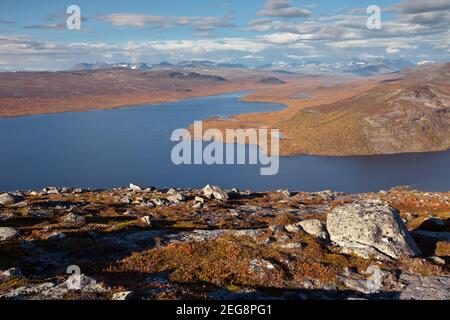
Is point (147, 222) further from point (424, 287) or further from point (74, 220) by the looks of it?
point (424, 287)

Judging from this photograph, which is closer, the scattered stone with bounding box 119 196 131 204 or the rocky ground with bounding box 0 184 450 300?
the rocky ground with bounding box 0 184 450 300

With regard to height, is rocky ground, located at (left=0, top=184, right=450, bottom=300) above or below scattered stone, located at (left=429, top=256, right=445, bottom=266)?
above

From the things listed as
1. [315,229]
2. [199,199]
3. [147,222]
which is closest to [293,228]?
[315,229]

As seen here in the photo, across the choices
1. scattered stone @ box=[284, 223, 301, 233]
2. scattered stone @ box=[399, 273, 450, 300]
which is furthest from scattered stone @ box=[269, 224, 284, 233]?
scattered stone @ box=[399, 273, 450, 300]

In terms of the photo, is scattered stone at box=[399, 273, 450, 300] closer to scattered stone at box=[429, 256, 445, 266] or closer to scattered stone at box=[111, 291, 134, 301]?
scattered stone at box=[429, 256, 445, 266]

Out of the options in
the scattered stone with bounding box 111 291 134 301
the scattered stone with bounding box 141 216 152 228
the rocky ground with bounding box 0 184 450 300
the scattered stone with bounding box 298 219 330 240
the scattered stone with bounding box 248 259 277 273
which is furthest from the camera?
the scattered stone with bounding box 141 216 152 228

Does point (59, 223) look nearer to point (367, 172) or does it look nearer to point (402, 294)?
point (402, 294)
